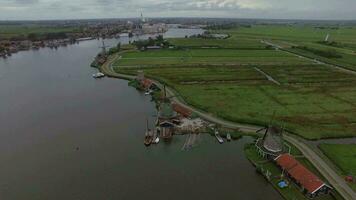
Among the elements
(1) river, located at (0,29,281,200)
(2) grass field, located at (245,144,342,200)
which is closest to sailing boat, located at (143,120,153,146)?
(1) river, located at (0,29,281,200)

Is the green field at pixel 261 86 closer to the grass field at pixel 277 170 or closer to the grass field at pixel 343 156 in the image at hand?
the grass field at pixel 343 156

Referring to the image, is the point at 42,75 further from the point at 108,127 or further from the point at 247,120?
the point at 247,120

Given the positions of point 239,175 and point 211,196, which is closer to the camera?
point 211,196

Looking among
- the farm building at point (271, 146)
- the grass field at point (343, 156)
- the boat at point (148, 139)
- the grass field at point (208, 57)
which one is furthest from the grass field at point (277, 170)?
the grass field at point (208, 57)

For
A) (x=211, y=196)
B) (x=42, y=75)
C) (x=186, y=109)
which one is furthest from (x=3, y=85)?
(x=211, y=196)

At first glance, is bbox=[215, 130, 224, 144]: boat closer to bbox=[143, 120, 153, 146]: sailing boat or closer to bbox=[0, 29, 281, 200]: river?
bbox=[0, 29, 281, 200]: river

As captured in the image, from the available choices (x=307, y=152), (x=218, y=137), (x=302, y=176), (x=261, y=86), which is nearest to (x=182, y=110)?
(x=218, y=137)
